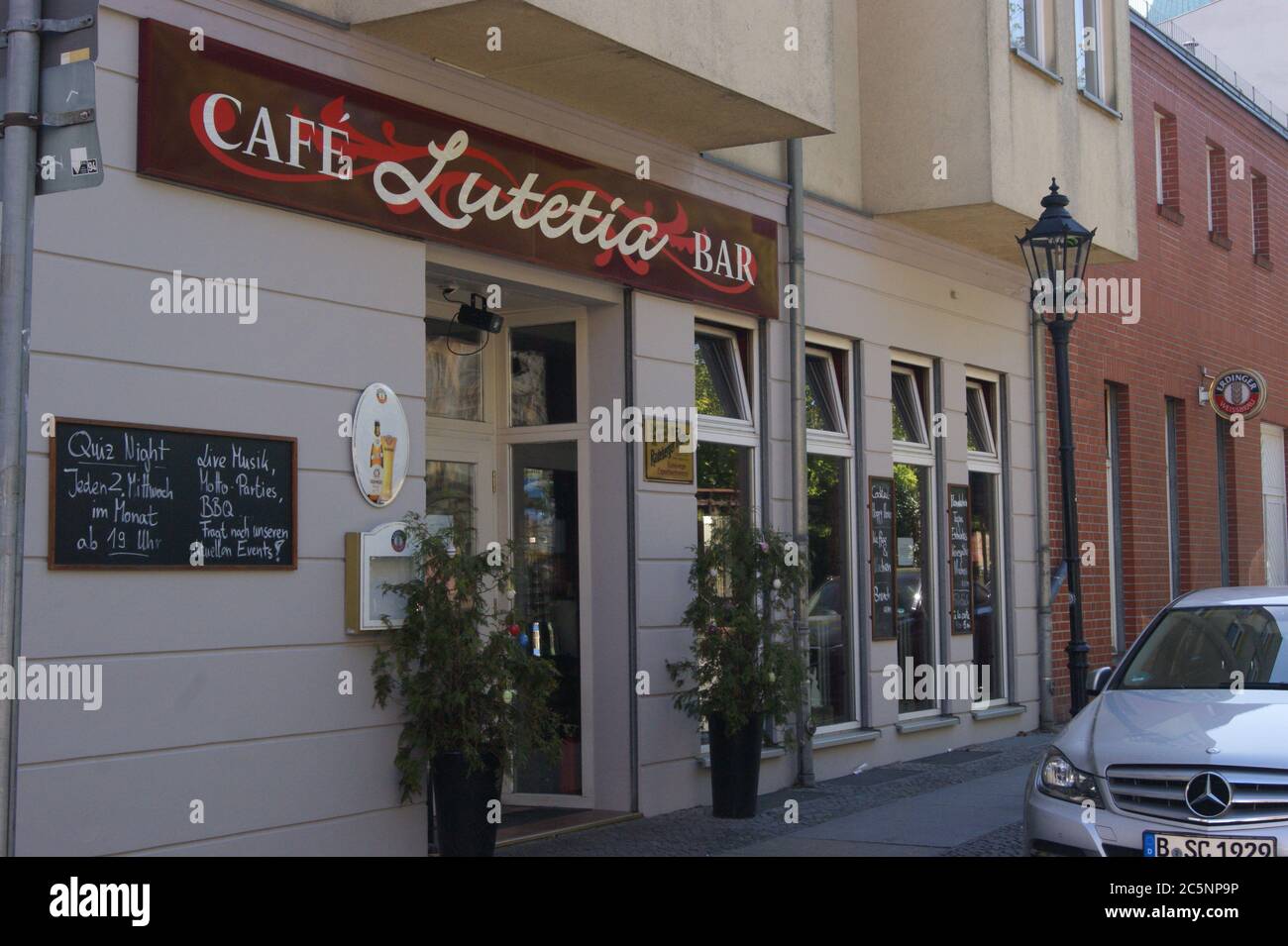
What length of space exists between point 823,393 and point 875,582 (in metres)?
1.68

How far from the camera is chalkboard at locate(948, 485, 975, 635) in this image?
14.8m

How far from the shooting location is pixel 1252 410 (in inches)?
798

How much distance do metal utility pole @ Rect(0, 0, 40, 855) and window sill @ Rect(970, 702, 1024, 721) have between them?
11.3 metres

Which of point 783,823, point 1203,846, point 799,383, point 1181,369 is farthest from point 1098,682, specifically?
point 1181,369

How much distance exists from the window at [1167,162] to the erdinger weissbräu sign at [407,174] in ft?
32.1

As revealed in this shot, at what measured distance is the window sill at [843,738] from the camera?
12281mm

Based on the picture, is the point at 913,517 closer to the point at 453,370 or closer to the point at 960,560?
the point at 960,560

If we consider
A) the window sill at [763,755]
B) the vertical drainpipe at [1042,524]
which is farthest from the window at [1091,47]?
the window sill at [763,755]

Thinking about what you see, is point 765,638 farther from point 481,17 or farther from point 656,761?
point 481,17

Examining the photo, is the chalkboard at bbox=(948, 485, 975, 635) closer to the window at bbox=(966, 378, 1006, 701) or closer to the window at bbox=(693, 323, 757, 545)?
the window at bbox=(966, 378, 1006, 701)

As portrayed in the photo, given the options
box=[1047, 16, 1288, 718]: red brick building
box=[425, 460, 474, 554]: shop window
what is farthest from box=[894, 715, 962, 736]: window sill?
box=[425, 460, 474, 554]: shop window

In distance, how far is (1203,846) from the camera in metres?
6.60

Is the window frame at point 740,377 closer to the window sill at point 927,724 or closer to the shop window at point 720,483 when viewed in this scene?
the shop window at point 720,483
